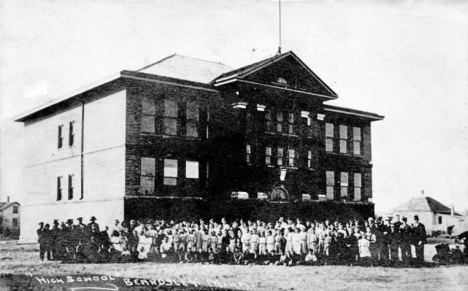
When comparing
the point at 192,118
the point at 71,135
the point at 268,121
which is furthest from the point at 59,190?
the point at 268,121

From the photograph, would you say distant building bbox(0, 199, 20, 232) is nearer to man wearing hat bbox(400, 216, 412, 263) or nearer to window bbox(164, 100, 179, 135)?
window bbox(164, 100, 179, 135)

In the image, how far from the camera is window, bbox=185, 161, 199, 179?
2123cm

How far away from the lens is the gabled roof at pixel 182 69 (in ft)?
73.6

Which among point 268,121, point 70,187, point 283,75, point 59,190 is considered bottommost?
point 59,190

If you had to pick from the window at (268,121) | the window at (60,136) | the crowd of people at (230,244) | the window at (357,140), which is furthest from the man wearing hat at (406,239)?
the window at (60,136)

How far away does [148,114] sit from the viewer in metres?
20.2

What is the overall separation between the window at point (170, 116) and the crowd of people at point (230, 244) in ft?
15.4

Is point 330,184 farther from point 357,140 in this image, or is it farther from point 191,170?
point 191,170

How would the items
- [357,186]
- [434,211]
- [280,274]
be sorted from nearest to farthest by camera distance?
[280,274]
[357,186]
[434,211]

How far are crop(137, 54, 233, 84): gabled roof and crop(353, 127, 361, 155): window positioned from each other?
822 centimetres

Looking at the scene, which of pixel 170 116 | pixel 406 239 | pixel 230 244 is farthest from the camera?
pixel 170 116

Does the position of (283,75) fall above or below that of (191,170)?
above

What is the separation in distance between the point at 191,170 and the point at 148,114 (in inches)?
116

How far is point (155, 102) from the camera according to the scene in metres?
20.4
